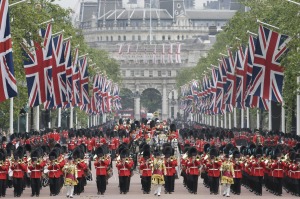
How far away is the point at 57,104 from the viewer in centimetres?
7338

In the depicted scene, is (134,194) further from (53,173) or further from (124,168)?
(53,173)

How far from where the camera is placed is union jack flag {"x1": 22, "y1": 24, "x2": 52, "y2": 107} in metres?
67.3

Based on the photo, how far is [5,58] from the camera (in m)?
49.1

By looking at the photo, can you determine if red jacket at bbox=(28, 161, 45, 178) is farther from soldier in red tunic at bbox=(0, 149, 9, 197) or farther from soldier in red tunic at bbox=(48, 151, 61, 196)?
soldier in red tunic at bbox=(0, 149, 9, 197)

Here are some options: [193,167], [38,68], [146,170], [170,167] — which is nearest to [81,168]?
[146,170]

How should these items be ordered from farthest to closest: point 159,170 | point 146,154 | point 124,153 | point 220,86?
point 220,86
point 124,153
point 146,154
point 159,170

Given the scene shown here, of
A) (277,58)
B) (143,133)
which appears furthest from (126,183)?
(143,133)

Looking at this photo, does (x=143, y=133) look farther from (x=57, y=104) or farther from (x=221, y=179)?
(x=221, y=179)

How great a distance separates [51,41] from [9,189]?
1567cm

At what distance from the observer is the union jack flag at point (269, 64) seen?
66188 millimetres

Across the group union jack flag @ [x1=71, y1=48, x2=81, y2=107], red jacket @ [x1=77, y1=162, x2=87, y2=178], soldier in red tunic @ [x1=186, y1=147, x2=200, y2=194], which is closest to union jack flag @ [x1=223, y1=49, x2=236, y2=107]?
union jack flag @ [x1=71, y1=48, x2=81, y2=107]

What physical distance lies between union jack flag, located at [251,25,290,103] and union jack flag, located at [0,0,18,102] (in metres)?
19.6

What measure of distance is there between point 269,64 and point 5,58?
20.6m

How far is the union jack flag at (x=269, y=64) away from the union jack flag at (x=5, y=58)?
19.6 metres
